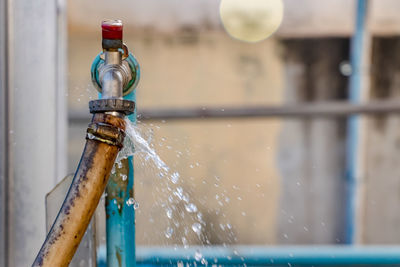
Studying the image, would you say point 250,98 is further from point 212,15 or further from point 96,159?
point 96,159

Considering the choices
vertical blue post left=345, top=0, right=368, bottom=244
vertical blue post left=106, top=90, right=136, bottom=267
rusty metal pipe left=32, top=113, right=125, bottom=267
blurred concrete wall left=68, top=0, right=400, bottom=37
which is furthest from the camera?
blurred concrete wall left=68, top=0, right=400, bottom=37

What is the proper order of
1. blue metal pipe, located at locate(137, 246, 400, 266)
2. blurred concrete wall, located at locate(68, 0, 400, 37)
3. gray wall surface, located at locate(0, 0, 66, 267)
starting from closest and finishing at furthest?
gray wall surface, located at locate(0, 0, 66, 267) → blue metal pipe, located at locate(137, 246, 400, 266) → blurred concrete wall, located at locate(68, 0, 400, 37)

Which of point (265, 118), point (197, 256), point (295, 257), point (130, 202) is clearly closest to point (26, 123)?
point (130, 202)

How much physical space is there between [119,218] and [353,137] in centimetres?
141

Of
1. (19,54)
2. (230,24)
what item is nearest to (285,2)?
(230,24)

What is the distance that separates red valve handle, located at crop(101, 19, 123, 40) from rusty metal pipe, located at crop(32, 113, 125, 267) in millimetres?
70

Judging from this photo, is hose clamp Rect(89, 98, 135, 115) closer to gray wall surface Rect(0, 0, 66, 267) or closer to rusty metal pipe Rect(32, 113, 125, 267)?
rusty metal pipe Rect(32, 113, 125, 267)

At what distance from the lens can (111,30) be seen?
396 millimetres

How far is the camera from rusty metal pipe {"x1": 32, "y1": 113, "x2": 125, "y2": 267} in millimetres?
348

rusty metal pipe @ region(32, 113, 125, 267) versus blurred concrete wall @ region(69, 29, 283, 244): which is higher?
blurred concrete wall @ region(69, 29, 283, 244)

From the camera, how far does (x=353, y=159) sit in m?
1.70

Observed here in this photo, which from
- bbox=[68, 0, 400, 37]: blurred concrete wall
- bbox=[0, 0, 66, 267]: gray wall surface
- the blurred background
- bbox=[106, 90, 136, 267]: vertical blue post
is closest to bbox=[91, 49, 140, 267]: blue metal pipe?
bbox=[106, 90, 136, 267]: vertical blue post

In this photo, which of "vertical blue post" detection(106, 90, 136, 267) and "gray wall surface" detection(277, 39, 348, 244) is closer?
"vertical blue post" detection(106, 90, 136, 267)

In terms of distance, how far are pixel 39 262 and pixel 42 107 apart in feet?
0.88
